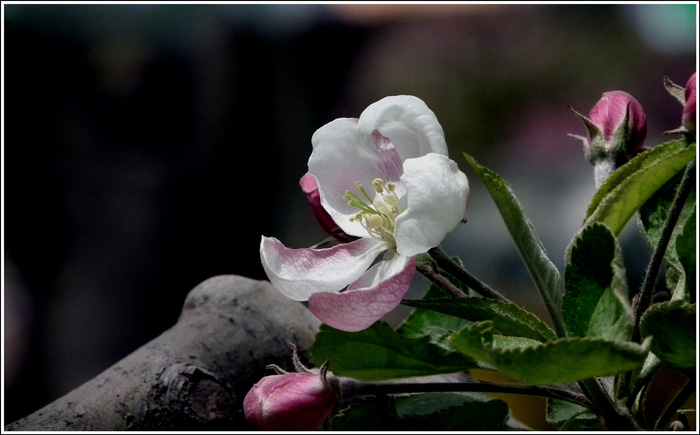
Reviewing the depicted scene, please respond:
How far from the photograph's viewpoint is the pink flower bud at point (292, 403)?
0.36 m

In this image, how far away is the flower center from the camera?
0.42m

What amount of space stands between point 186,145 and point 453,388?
148 cm

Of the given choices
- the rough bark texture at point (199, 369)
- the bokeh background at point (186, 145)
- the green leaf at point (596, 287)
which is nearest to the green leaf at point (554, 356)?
the green leaf at point (596, 287)

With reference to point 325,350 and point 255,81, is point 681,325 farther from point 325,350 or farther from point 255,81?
point 255,81

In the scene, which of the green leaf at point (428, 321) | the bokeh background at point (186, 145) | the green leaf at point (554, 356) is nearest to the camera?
the green leaf at point (554, 356)

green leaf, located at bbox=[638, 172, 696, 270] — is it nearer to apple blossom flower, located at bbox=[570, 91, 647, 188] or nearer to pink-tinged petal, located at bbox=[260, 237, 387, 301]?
apple blossom flower, located at bbox=[570, 91, 647, 188]

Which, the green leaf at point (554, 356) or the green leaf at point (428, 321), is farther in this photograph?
the green leaf at point (428, 321)

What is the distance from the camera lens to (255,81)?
180cm

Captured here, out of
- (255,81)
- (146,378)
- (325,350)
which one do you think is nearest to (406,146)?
(325,350)

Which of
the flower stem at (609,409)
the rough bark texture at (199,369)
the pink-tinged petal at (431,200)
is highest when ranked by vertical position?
the pink-tinged petal at (431,200)

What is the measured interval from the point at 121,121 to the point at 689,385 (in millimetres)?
1622

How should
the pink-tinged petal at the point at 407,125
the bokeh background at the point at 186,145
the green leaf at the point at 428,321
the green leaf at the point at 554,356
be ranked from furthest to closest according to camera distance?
1. the bokeh background at the point at 186,145
2. the green leaf at the point at 428,321
3. the pink-tinged petal at the point at 407,125
4. the green leaf at the point at 554,356

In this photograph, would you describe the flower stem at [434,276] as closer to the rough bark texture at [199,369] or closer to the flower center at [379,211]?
the flower center at [379,211]

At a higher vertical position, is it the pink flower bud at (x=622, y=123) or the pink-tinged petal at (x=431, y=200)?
the pink flower bud at (x=622, y=123)
